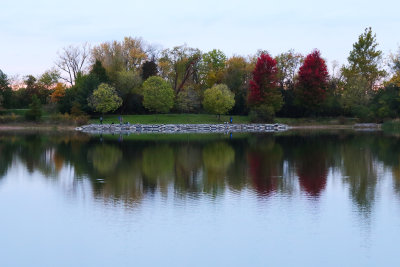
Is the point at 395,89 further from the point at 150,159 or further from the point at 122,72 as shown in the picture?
the point at 150,159

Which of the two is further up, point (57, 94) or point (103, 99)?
point (57, 94)

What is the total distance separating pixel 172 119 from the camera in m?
67.9

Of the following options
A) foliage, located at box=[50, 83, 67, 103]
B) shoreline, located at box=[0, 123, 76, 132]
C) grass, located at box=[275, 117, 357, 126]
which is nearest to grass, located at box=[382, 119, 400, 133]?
grass, located at box=[275, 117, 357, 126]

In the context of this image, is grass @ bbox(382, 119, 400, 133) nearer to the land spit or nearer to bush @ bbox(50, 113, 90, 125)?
the land spit

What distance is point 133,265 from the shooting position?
32.4ft

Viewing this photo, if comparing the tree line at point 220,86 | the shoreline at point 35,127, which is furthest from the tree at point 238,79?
the shoreline at point 35,127

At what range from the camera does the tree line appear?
219 ft

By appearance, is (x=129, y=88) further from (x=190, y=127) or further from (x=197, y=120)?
(x=190, y=127)

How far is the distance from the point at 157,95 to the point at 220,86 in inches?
354

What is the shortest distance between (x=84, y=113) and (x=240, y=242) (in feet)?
191

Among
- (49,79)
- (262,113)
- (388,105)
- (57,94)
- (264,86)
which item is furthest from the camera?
(49,79)

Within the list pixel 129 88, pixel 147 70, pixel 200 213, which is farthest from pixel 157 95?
pixel 200 213

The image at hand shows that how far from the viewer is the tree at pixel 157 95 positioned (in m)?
67.2

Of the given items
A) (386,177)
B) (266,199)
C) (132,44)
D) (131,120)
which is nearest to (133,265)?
(266,199)
